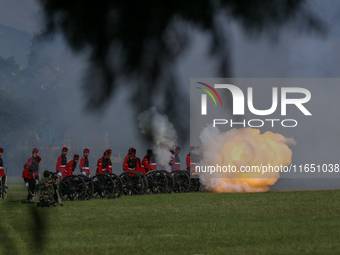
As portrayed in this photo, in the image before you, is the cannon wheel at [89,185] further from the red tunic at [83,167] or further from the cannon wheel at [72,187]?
the red tunic at [83,167]

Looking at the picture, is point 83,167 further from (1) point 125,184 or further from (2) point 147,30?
(2) point 147,30

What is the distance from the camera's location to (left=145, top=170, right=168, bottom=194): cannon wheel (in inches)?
478

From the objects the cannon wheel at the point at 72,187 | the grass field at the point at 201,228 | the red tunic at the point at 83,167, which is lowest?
the grass field at the point at 201,228

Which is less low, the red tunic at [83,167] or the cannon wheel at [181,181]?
the red tunic at [83,167]

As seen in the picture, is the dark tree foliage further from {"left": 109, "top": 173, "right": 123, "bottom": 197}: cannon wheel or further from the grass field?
{"left": 109, "top": 173, "right": 123, "bottom": 197}: cannon wheel

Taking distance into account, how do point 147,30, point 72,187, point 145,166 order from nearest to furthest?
point 147,30
point 72,187
point 145,166

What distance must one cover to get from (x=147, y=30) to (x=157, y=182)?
33.3ft

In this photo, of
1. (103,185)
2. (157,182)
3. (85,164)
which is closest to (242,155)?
(157,182)

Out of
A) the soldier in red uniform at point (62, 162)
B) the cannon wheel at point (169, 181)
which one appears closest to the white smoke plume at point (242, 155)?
the cannon wheel at point (169, 181)

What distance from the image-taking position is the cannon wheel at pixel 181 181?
12.8m

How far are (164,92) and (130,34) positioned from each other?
0.33m

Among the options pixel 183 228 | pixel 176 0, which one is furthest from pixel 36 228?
pixel 183 228

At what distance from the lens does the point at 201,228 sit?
549cm

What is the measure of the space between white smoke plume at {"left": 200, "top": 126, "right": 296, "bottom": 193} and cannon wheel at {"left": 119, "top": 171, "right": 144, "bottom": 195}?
81.2 inches
